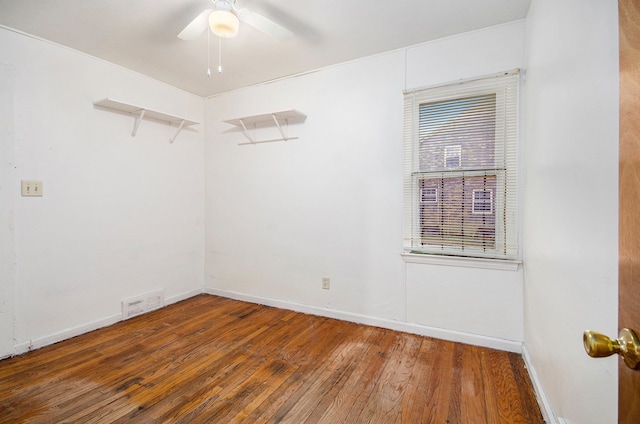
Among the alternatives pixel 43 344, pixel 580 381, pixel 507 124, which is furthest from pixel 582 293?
pixel 43 344

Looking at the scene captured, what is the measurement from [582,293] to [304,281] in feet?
7.62

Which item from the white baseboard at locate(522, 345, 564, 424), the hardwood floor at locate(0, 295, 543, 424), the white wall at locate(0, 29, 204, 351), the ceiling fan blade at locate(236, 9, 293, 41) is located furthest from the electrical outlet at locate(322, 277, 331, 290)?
the ceiling fan blade at locate(236, 9, 293, 41)

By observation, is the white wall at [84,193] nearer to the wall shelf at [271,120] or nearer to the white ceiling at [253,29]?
the white ceiling at [253,29]

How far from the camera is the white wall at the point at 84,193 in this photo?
89.4 inches

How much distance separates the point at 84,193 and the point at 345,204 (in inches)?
93.0

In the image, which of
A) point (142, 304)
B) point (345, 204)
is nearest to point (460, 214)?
point (345, 204)

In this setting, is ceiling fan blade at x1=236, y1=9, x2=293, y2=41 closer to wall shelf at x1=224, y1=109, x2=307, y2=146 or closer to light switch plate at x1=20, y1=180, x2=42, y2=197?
wall shelf at x1=224, y1=109, x2=307, y2=146

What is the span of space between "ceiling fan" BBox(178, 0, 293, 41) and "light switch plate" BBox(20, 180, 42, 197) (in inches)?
66.9

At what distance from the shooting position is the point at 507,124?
220cm

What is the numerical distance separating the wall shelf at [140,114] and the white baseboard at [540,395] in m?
3.67

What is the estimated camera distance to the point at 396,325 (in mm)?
2607

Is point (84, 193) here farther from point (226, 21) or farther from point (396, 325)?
point (396, 325)

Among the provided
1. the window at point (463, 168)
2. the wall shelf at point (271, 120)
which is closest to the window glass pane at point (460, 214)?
the window at point (463, 168)

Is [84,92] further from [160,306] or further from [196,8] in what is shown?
[160,306]
